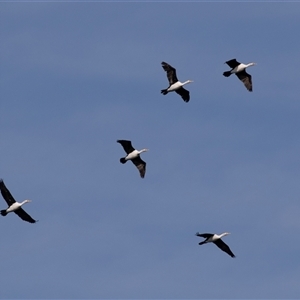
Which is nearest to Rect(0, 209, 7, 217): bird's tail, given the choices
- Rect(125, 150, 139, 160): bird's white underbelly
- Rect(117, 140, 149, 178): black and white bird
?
Rect(117, 140, 149, 178): black and white bird

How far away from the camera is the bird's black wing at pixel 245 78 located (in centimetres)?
6869

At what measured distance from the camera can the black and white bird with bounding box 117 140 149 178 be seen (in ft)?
219

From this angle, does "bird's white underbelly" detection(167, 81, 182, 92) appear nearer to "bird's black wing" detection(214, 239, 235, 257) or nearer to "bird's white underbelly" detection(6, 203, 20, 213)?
"bird's black wing" detection(214, 239, 235, 257)

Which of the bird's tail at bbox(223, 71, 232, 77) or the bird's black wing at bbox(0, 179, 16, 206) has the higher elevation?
the bird's tail at bbox(223, 71, 232, 77)

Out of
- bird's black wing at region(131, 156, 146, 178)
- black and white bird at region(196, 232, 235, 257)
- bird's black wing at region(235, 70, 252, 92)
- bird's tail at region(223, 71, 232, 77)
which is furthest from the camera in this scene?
bird's black wing at region(235, 70, 252, 92)

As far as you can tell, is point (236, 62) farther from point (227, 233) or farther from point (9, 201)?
point (9, 201)

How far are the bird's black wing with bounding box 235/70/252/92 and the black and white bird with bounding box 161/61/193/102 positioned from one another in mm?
3490

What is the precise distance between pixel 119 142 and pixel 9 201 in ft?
24.5

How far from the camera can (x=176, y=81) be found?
6825 cm

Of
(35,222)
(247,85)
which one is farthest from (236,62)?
(35,222)

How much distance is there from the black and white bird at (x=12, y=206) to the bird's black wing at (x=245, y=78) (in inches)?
609

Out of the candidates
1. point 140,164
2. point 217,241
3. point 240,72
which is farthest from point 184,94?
point 217,241

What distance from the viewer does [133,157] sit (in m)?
67.2

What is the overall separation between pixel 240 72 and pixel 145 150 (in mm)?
7658
